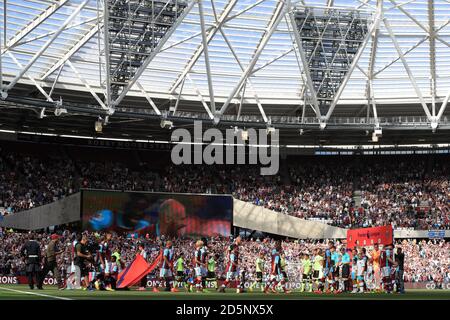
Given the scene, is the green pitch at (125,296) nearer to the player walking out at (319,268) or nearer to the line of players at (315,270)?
the line of players at (315,270)

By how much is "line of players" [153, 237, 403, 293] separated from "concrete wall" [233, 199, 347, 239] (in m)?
23.4

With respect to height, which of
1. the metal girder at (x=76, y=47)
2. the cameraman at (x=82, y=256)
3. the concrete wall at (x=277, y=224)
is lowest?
the cameraman at (x=82, y=256)

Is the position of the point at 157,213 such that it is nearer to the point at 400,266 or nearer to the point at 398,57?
the point at 398,57

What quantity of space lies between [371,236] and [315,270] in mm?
3360

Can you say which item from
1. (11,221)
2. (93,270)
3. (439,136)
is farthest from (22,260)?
(439,136)

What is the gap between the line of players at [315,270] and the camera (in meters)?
26.1

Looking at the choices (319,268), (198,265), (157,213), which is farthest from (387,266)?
(157,213)

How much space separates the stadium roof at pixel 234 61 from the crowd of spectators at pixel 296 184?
665 centimetres

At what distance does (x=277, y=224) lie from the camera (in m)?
52.9

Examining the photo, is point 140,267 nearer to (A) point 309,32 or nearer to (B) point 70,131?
Answer: (A) point 309,32

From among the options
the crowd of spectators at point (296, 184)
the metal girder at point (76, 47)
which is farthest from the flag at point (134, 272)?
the crowd of spectators at point (296, 184)

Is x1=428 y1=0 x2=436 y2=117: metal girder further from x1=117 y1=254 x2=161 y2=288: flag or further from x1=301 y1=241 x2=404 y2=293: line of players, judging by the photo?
x1=117 y1=254 x2=161 y2=288: flag

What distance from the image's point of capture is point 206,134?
52.5 m

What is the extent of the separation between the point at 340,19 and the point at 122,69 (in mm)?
12267
